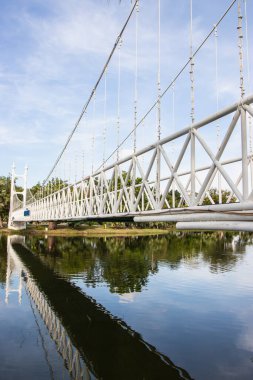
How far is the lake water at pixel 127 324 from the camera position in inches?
366

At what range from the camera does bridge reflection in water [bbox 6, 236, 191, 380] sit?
905 cm

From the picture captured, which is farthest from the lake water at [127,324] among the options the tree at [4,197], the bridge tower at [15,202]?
the tree at [4,197]

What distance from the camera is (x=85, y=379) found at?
8625 millimetres

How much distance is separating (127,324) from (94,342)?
1.83 metres

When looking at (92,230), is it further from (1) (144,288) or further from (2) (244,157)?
(2) (244,157)

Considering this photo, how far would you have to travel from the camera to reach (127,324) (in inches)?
497

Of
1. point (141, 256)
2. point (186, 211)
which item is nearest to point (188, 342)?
point (186, 211)

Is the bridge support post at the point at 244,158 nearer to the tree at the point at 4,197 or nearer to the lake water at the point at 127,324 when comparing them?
the lake water at the point at 127,324

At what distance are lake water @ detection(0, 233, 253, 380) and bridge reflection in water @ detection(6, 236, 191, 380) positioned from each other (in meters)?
0.02

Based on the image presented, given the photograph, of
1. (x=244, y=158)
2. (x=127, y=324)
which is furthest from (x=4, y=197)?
(x=244, y=158)

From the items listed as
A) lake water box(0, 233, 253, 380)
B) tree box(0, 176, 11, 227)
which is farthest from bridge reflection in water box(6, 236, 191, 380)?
tree box(0, 176, 11, 227)

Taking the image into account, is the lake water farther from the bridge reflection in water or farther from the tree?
the tree

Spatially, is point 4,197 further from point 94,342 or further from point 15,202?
point 94,342

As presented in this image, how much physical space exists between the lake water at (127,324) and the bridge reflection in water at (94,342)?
0.08 feet
